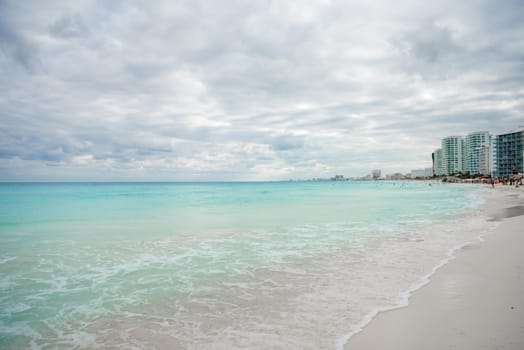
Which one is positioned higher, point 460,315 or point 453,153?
point 453,153

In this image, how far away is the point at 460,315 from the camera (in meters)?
4.82

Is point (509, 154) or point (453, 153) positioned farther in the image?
point (453, 153)

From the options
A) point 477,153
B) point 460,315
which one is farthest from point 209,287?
point 477,153

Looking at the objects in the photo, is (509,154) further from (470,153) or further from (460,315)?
(460,315)

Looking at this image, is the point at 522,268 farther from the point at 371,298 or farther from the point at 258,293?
the point at 258,293

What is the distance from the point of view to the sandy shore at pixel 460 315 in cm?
402

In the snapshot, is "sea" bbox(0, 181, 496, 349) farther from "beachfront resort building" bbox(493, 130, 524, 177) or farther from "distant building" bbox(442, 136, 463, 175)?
"distant building" bbox(442, 136, 463, 175)

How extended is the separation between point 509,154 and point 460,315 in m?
165

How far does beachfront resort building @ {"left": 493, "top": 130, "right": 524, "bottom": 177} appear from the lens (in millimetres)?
124562

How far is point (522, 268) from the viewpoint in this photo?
7234 millimetres

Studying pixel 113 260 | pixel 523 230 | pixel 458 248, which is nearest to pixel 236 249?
pixel 113 260

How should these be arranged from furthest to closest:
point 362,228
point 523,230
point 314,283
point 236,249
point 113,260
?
1. point 362,228
2. point 523,230
3. point 236,249
4. point 113,260
5. point 314,283

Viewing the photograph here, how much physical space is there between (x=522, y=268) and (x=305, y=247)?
6.25m

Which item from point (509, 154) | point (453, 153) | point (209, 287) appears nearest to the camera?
point (209, 287)
